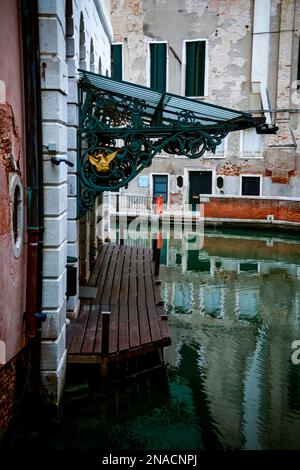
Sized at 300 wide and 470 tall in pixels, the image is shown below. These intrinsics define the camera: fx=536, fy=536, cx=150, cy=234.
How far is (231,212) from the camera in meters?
19.9

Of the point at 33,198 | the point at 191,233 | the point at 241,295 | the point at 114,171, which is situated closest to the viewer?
the point at 33,198

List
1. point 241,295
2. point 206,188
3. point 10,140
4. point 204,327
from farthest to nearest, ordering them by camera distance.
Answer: point 206,188 < point 241,295 < point 204,327 < point 10,140

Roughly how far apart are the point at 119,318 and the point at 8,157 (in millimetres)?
3338

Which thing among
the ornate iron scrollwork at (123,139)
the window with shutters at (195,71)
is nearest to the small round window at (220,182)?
the window with shutters at (195,71)

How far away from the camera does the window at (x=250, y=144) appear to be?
22016 mm

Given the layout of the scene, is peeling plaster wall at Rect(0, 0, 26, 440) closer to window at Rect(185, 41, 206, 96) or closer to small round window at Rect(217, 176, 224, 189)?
small round window at Rect(217, 176, 224, 189)

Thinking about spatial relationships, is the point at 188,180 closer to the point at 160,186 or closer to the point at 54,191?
the point at 160,186

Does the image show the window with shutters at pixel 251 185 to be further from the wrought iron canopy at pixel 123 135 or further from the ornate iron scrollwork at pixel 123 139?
the ornate iron scrollwork at pixel 123 139

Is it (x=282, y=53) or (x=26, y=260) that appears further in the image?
(x=282, y=53)

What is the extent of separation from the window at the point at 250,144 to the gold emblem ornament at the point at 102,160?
1627cm

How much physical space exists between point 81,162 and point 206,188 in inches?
646

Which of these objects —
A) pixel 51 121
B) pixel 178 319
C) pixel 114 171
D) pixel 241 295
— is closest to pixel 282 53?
pixel 241 295

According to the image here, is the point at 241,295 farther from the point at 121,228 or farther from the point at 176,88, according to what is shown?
the point at 176,88

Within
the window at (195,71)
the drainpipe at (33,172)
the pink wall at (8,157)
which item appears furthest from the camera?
the window at (195,71)
